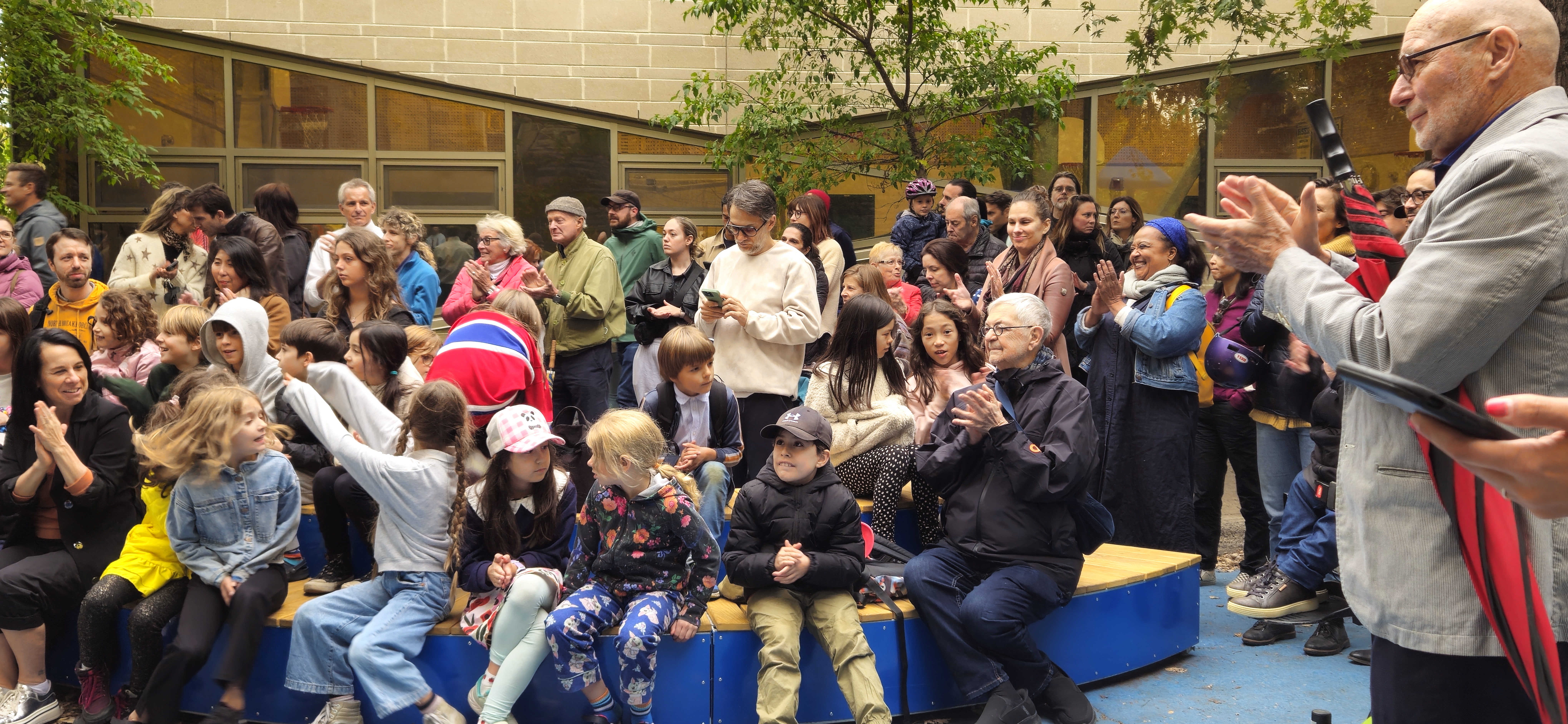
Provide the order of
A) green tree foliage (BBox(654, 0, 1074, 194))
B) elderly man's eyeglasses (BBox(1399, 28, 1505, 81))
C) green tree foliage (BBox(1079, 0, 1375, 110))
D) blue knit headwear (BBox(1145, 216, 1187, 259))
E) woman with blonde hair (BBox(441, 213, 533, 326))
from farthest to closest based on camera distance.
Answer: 1. green tree foliage (BBox(654, 0, 1074, 194))
2. green tree foliage (BBox(1079, 0, 1375, 110))
3. woman with blonde hair (BBox(441, 213, 533, 326))
4. blue knit headwear (BBox(1145, 216, 1187, 259))
5. elderly man's eyeglasses (BBox(1399, 28, 1505, 81))

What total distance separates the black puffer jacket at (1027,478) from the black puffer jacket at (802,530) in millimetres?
434

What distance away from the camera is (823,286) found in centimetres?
676

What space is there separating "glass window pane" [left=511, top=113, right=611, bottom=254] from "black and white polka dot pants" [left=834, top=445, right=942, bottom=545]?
19.6 ft

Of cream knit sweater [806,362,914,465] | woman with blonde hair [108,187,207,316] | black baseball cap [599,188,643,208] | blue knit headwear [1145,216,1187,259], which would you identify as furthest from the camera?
black baseball cap [599,188,643,208]

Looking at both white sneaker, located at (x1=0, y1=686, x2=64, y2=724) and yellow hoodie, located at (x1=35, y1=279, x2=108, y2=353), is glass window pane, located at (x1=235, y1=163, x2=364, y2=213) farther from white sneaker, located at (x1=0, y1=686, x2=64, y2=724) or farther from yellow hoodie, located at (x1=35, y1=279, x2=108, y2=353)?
white sneaker, located at (x1=0, y1=686, x2=64, y2=724)

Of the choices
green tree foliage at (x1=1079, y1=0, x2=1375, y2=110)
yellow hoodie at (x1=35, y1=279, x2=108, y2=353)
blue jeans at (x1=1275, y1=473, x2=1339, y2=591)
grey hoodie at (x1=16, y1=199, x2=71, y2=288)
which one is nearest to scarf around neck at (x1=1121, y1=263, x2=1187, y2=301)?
blue jeans at (x1=1275, y1=473, x2=1339, y2=591)

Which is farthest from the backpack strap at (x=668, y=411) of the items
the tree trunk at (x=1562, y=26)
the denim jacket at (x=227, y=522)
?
the tree trunk at (x=1562, y=26)

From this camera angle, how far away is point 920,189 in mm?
7949

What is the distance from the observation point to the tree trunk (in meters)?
4.71

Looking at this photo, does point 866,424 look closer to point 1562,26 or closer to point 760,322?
point 760,322

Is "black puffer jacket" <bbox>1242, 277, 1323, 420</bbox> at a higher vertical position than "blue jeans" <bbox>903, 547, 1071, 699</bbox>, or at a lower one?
higher

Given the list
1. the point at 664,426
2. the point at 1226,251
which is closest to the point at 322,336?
the point at 664,426

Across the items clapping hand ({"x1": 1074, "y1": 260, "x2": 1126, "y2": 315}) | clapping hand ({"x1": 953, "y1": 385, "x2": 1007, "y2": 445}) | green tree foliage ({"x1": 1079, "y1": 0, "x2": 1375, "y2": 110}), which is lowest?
clapping hand ({"x1": 953, "y1": 385, "x2": 1007, "y2": 445})

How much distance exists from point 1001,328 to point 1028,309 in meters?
0.14
